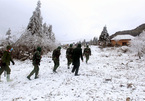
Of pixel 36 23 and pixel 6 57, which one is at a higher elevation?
pixel 36 23

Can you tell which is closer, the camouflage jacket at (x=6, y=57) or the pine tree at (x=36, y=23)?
the camouflage jacket at (x=6, y=57)

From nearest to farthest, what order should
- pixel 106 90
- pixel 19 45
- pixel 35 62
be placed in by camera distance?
pixel 106 90, pixel 35 62, pixel 19 45

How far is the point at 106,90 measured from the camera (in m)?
5.87

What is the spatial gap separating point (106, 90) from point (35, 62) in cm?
476

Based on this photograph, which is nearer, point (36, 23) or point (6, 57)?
point (6, 57)

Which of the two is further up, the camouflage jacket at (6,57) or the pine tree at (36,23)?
Answer: the pine tree at (36,23)

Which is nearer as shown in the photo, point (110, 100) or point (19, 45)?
point (110, 100)

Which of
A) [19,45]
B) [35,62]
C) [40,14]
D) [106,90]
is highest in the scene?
[40,14]

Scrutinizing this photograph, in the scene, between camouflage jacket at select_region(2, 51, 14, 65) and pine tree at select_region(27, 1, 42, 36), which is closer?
camouflage jacket at select_region(2, 51, 14, 65)

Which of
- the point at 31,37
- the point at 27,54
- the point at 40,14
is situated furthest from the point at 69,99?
the point at 40,14

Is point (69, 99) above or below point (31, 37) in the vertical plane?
below

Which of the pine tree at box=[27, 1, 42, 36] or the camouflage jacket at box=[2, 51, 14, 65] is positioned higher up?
the pine tree at box=[27, 1, 42, 36]

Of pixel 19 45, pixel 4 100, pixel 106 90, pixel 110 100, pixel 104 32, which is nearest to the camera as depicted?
pixel 110 100

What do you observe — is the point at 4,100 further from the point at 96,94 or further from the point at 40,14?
the point at 40,14
